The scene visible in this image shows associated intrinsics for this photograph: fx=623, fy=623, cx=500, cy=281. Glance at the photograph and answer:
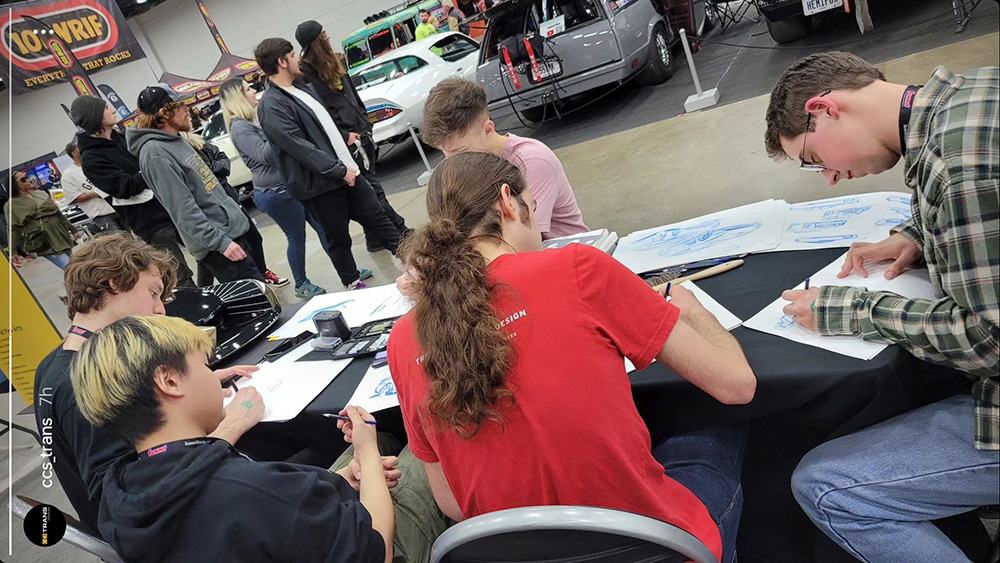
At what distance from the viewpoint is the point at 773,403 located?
4.03 feet

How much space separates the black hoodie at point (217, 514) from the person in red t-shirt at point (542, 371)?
0.26 metres

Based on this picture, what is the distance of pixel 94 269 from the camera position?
188cm

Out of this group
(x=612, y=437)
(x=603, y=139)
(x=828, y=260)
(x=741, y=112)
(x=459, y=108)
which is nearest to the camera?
(x=612, y=437)

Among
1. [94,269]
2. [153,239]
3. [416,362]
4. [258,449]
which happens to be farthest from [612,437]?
[153,239]

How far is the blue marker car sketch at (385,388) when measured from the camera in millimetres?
1722

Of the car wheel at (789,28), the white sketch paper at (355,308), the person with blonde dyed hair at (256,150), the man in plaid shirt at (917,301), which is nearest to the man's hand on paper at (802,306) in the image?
the man in plaid shirt at (917,301)

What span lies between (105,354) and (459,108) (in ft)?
4.62

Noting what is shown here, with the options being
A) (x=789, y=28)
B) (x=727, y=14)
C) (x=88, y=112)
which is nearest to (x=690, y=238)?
(x=88, y=112)

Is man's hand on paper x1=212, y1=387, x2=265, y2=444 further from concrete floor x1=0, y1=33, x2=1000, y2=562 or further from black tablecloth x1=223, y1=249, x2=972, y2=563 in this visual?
concrete floor x1=0, y1=33, x2=1000, y2=562

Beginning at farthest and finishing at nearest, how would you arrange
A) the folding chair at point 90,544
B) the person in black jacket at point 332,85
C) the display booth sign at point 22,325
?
the person in black jacket at point 332,85
the display booth sign at point 22,325
the folding chair at point 90,544

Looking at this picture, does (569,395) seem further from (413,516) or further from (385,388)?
(385,388)

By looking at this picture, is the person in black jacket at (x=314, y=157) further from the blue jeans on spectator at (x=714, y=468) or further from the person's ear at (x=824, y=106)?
the person's ear at (x=824, y=106)

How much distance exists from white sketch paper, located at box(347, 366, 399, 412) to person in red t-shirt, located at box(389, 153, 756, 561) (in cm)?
49

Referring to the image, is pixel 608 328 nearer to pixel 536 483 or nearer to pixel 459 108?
pixel 536 483
